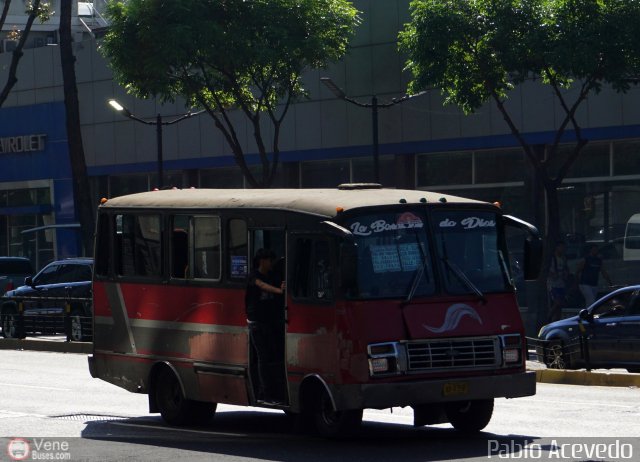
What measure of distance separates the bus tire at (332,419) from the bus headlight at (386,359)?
53 centimetres

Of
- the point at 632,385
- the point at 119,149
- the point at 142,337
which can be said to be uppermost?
the point at 119,149

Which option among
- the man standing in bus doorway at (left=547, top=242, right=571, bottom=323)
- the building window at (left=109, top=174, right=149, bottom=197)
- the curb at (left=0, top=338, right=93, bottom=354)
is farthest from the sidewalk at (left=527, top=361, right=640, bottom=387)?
the building window at (left=109, top=174, right=149, bottom=197)

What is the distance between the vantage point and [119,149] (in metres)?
44.6

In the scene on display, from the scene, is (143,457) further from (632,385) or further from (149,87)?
(149,87)

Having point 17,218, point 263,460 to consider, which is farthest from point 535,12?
point 17,218

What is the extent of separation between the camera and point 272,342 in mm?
13992

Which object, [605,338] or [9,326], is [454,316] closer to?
[605,338]

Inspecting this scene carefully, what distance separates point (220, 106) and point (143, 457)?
22159 millimetres

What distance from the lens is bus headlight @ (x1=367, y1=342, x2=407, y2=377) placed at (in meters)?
12.7

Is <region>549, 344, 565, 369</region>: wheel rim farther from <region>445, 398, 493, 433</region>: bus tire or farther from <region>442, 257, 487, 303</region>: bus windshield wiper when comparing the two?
<region>442, 257, 487, 303</region>: bus windshield wiper

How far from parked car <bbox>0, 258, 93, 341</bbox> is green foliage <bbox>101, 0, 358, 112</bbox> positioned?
4.89 m

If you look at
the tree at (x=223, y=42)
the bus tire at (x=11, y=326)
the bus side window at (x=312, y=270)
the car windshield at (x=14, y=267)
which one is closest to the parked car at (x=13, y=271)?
the car windshield at (x=14, y=267)

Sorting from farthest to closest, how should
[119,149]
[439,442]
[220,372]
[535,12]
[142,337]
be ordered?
1. [119,149]
2. [535,12]
3. [142,337]
4. [220,372]
5. [439,442]

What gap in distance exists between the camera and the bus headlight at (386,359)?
12695mm
